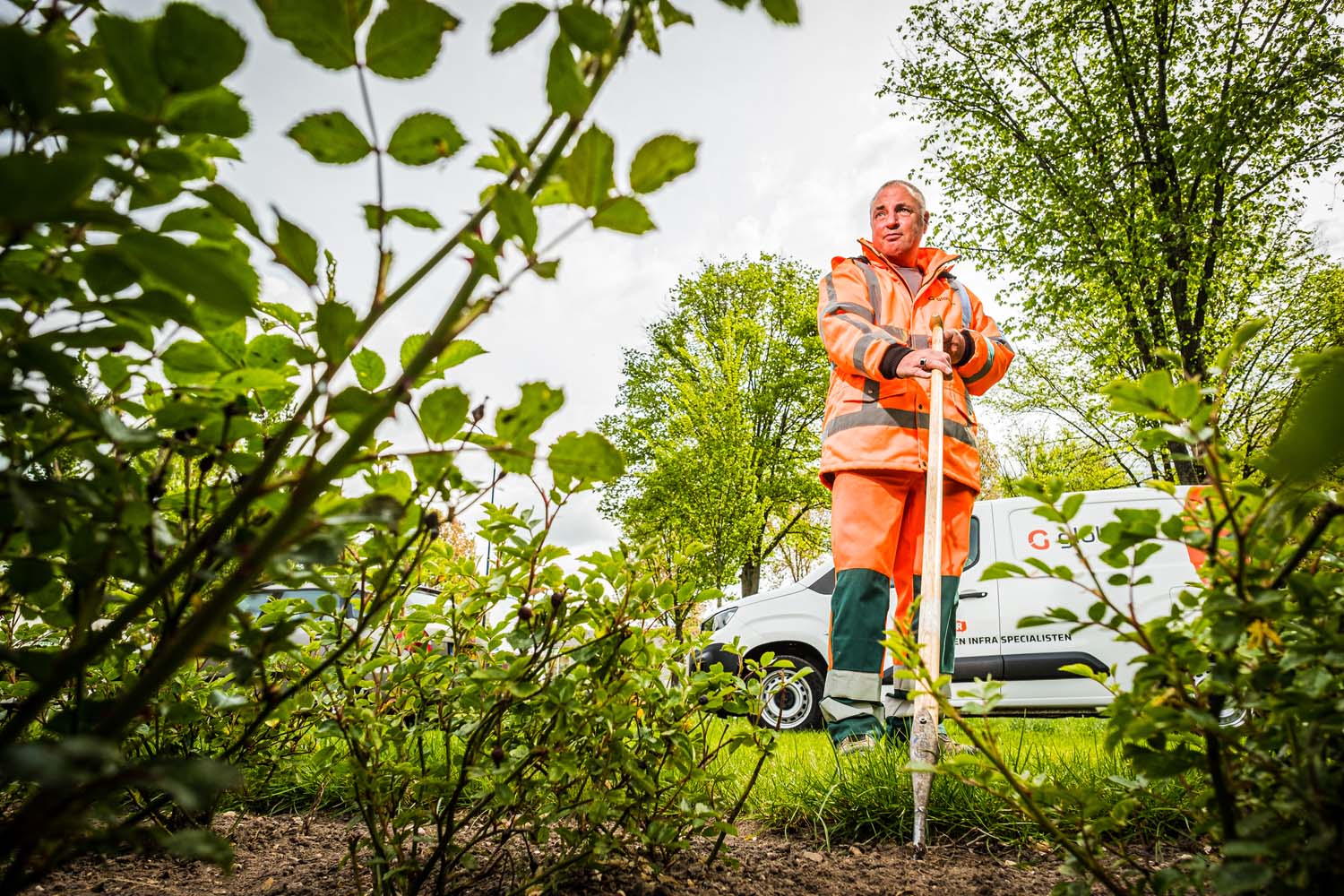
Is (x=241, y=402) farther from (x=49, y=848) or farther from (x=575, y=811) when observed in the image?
(x=575, y=811)

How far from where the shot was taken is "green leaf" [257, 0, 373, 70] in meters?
0.45

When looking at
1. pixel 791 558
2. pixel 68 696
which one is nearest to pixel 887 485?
pixel 68 696

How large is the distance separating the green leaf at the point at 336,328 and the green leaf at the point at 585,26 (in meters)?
0.23

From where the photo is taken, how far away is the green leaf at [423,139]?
546mm

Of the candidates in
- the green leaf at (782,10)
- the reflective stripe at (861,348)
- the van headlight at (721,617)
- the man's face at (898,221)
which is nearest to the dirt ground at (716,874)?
the green leaf at (782,10)

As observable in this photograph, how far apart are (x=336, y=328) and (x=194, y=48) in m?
0.18

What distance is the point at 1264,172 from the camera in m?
12.5

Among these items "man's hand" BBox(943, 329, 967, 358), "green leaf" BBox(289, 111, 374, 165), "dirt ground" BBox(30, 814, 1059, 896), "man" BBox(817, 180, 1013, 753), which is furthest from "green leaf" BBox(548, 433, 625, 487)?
"man's hand" BBox(943, 329, 967, 358)

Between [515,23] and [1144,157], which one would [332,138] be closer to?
[515,23]

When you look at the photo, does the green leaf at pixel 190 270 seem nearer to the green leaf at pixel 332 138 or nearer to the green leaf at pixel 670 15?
the green leaf at pixel 332 138

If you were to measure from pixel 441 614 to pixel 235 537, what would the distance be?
2.60ft

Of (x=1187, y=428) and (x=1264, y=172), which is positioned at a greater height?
(x=1264, y=172)

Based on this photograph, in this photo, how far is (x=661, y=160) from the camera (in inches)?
20.4

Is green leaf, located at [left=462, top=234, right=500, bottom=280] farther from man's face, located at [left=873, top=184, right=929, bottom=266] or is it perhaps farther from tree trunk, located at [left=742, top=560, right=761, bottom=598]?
tree trunk, located at [left=742, top=560, right=761, bottom=598]
